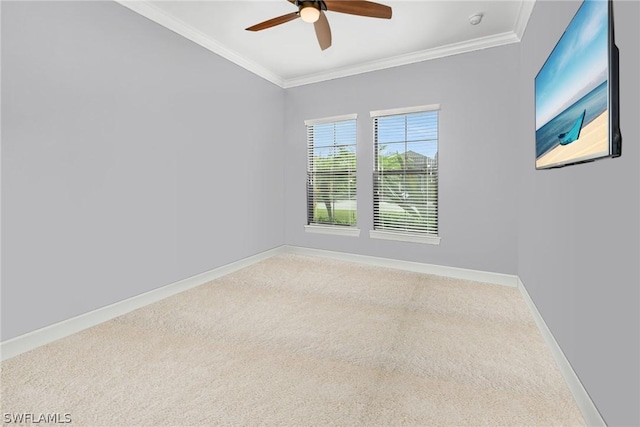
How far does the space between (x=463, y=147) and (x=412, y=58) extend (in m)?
1.35

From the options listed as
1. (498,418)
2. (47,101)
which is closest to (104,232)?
(47,101)

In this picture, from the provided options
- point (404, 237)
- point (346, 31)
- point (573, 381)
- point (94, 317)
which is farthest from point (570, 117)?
point (94, 317)

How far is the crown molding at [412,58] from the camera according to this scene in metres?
3.54

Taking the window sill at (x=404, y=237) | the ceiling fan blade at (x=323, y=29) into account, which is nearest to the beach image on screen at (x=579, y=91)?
the ceiling fan blade at (x=323, y=29)

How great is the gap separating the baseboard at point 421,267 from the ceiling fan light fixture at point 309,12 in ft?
10.3

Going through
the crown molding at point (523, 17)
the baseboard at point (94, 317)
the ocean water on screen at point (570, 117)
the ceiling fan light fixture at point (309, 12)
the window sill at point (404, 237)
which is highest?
the crown molding at point (523, 17)

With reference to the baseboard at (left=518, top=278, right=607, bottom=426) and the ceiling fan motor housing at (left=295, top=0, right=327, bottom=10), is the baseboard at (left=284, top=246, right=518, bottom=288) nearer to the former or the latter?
the baseboard at (left=518, top=278, right=607, bottom=426)

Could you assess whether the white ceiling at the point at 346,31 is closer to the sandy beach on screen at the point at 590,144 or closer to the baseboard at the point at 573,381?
the sandy beach on screen at the point at 590,144

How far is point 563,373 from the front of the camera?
73.9 inches

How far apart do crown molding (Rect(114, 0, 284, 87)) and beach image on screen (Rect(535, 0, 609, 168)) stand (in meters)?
3.36

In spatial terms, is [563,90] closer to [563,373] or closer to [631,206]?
[631,206]

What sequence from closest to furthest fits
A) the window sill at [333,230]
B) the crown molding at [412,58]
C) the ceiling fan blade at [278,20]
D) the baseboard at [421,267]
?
1. the ceiling fan blade at [278,20]
2. the crown molding at [412,58]
3. the baseboard at [421,267]
4. the window sill at [333,230]

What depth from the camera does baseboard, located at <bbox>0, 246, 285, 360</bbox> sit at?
2.16 metres

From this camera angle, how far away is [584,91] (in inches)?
58.4
